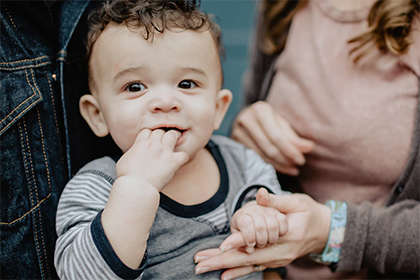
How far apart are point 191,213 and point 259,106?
1.70ft

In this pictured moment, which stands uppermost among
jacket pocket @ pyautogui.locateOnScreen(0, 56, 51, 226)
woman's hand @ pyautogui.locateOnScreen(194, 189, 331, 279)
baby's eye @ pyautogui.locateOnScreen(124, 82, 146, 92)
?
baby's eye @ pyautogui.locateOnScreen(124, 82, 146, 92)

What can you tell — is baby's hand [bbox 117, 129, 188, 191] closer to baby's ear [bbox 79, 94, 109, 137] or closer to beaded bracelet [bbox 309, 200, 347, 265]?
baby's ear [bbox 79, 94, 109, 137]

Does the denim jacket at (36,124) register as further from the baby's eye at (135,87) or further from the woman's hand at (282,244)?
the woman's hand at (282,244)

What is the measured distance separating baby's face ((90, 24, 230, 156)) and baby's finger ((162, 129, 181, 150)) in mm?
16

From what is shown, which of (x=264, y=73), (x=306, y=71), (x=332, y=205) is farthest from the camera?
(x=264, y=73)

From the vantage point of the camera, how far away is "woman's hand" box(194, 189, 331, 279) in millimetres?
951

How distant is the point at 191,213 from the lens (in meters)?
1.00

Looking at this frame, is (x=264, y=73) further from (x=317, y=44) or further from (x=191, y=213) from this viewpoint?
(x=191, y=213)

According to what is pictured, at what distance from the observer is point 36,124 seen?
3.13ft

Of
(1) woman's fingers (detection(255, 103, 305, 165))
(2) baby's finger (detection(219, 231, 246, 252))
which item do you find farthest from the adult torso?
(2) baby's finger (detection(219, 231, 246, 252))

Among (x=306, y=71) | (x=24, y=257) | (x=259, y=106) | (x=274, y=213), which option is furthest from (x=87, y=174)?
(x=306, y=71)

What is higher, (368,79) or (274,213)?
(368,79)

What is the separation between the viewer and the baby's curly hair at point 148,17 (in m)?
0.95

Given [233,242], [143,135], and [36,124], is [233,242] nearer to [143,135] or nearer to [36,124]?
[143,135]
